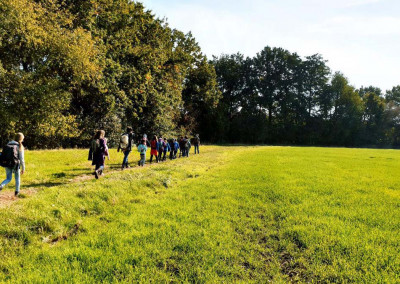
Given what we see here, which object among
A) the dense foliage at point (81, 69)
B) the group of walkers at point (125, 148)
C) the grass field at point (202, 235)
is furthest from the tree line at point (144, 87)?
the grass field at point (202, 235)

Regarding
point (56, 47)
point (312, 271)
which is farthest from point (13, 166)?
point (56, 47)

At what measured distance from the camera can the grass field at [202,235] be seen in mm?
3389

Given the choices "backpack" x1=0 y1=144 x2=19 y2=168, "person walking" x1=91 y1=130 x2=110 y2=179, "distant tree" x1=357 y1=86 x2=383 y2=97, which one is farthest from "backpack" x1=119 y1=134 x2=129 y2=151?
"distant tree" x1=357 y1=86 x2=383 y2=97

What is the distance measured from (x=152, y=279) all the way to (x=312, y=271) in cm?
246

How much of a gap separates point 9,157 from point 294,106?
7184cm

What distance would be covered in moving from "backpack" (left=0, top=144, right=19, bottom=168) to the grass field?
1.08 metres

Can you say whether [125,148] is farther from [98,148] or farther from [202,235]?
[202,235]

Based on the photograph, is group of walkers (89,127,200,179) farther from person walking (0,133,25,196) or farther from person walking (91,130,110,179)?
person walking (0,133,25,196)

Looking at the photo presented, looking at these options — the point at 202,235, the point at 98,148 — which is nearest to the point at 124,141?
the point at 98,148

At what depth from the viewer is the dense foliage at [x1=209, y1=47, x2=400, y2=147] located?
65.7 metres

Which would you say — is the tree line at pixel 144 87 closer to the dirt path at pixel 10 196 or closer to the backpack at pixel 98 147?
the backpack at pixel 98 147

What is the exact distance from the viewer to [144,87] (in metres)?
28.4

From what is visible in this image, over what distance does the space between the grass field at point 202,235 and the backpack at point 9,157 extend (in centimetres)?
108

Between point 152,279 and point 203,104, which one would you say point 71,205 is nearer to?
point 152,279
